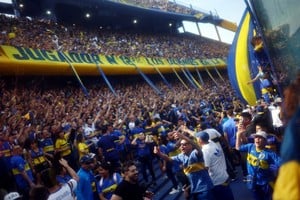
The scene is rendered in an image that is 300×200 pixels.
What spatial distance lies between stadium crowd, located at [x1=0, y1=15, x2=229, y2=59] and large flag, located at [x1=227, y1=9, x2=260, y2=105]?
348 inches

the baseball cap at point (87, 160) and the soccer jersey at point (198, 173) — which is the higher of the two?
the baseball cap at point (87, 160)

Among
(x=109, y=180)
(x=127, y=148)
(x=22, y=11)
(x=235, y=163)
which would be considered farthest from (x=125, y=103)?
(x=22, y=11)

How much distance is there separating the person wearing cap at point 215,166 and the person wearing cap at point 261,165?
435 mm

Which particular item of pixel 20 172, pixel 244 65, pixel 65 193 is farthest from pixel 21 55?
pixel 65 193

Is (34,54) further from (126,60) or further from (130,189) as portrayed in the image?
(130,189)

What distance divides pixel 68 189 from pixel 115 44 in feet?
69.7

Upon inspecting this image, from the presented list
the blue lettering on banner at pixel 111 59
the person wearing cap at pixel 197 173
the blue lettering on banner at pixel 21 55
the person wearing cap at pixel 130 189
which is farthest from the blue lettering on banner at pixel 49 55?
the person wearing cap at pixel 130 189

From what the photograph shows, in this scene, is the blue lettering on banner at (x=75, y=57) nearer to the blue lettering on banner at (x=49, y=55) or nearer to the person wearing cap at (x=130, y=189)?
the blue lettering on banner at (x=49, y=55)

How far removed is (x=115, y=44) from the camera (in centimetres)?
2550

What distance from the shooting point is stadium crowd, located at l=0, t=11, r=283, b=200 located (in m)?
5.51

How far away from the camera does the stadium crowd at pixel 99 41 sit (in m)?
17.6

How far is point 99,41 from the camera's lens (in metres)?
24.7

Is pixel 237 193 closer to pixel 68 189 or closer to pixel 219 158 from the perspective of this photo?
pixel 219 158

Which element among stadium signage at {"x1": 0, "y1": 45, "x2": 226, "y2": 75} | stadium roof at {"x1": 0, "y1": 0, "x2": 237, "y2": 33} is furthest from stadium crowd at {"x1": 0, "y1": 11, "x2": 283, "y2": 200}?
stadium roof at {"x1": 0, "y1": 0, "x2": 237, "y2": 33}
